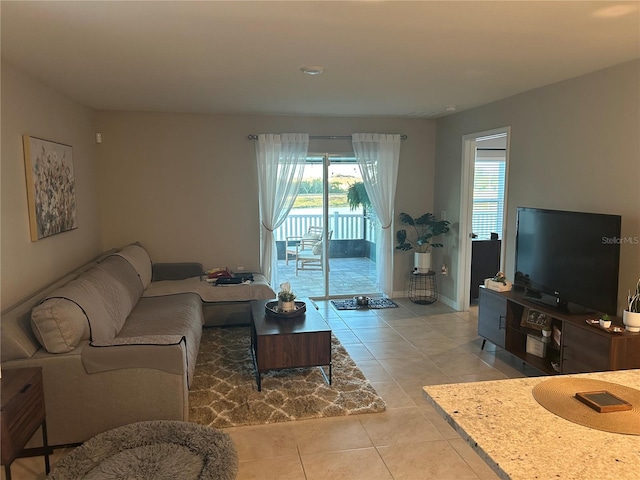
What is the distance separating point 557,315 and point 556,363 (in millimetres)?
452

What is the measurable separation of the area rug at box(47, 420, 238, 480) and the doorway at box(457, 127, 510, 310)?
3.47 meters

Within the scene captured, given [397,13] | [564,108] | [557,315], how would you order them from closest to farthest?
[397,13]
[557,315]
[564,108]

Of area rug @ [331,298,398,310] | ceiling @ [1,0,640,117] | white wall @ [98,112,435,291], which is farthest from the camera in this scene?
area rug @ [331,298,398,310]

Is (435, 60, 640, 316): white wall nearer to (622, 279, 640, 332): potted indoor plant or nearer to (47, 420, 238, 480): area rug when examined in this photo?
(622, 279, 640, 332): potted indoor plant

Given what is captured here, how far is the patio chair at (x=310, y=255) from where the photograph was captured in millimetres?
6324

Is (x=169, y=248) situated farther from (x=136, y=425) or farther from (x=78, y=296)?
(x=136, y=425)

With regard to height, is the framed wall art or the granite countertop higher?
the framed wall art

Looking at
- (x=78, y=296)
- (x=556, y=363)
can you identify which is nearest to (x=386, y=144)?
(x=556, y=363)

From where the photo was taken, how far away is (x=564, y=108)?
3877mm

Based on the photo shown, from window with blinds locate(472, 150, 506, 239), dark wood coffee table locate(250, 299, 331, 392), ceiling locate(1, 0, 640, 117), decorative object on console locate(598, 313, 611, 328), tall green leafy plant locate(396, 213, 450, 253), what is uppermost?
ceiling locate(1, 0, 640, 117)

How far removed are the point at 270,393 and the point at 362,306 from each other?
260 centimetres

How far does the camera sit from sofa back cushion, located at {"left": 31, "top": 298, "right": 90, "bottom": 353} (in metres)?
2.76

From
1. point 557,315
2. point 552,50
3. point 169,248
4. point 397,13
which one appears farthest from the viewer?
point 169,248

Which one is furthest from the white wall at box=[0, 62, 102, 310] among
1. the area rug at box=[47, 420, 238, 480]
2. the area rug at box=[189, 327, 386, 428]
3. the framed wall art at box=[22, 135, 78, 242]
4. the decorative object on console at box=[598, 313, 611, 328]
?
the decorative object on console at box=[598, 313, 611, 328]
